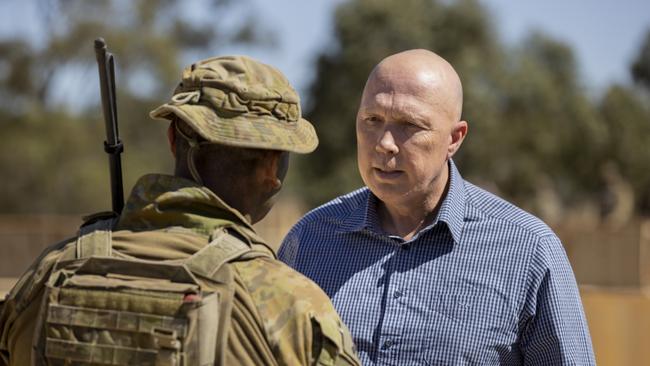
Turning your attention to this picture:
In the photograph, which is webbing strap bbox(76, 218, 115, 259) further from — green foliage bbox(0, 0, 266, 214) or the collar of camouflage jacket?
green foliage bbox(0, 0, 266, 214)

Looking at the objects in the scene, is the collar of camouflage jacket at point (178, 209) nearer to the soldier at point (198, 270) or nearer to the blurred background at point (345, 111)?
the soldier at point (198, 270)

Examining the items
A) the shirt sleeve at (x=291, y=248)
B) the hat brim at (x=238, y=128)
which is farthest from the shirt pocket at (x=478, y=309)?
the hat brim at (x=238, y=128)

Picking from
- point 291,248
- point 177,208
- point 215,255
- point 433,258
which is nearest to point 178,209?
point 177,208

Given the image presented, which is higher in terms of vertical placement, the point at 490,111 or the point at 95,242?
the point at 490,111

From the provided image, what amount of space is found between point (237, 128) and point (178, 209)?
0.90 feet

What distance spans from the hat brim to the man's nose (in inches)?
38.0

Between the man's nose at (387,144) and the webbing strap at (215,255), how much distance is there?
3.78 feet

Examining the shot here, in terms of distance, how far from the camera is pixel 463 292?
3730mm

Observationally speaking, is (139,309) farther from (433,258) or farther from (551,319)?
(551,319)

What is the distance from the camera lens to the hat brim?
8.95 ft

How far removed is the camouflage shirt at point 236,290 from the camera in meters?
2.66

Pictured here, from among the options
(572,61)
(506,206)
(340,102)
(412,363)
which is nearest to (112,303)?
(412,363)

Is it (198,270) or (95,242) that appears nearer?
(198,270)

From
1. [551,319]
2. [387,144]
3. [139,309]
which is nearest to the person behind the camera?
[139,309]
